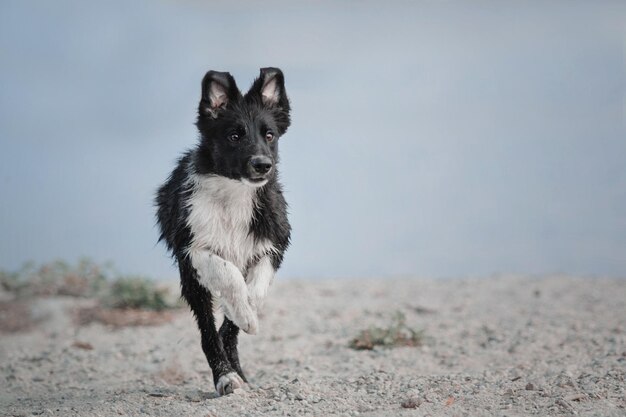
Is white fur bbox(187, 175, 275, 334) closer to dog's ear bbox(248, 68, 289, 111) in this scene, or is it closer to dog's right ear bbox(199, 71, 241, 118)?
dog's right ear bbox(199, 71, 241, 118)

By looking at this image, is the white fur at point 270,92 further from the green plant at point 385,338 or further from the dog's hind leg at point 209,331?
the green plant at point 385,338

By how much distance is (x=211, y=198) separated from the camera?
685 centimetres

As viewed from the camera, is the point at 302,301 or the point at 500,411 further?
the point at 302,301

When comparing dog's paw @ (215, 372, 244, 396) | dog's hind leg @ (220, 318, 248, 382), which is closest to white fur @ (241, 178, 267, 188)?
dog's hind leg @ (220, 318, 248, 382)

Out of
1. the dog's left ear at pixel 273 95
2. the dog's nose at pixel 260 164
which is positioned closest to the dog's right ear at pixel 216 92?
the dog's left ear at pixel 273 95

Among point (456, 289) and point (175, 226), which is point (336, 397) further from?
point (456, 289)

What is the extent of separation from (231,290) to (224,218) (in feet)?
2.45

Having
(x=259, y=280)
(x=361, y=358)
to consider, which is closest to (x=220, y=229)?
(x=259, y=280)

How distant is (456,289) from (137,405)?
30.9ft

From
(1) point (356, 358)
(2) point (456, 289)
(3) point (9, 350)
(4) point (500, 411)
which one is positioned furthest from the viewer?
(2) point (456, 289)

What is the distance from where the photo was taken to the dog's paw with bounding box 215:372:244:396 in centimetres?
691

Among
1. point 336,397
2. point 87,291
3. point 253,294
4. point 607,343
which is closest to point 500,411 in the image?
point 336,397

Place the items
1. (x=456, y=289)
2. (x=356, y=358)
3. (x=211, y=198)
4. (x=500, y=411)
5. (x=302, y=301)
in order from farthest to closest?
(x=456, y=289)
(x=302, y=301)
(x=356, y=358)
(x=211, y=198)
(x=500, y=411)

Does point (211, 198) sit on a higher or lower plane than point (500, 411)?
higher
